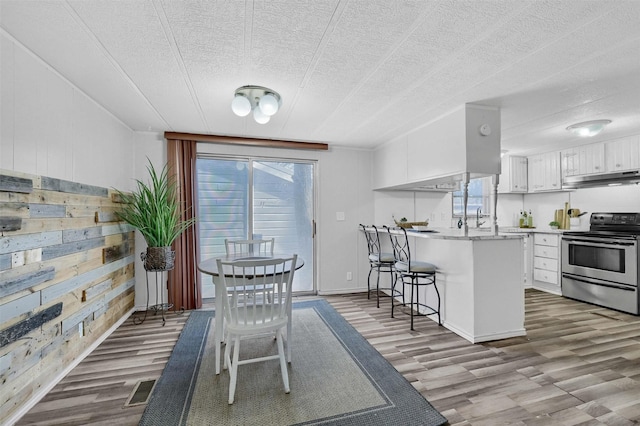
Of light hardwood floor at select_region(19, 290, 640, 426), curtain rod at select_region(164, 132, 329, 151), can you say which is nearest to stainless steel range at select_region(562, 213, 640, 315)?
light hardwood floor at select_region(19, 290, 640, 426)

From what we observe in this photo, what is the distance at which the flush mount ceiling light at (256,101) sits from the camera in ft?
7.95

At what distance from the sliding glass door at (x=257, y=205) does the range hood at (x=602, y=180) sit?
13.1 feet

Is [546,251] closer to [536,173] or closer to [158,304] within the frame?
[536,173]

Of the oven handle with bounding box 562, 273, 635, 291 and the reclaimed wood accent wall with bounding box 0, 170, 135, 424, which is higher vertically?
the reclaimed wood accent wall with bounding box 0, 170, 135, 424

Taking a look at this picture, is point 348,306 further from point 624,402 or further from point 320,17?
point 320,17

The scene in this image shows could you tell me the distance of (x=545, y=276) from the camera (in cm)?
470

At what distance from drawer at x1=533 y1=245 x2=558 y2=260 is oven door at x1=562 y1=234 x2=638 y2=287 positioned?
6.9 inches

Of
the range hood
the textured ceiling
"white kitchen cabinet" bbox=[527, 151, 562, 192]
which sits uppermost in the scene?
the textured ceiling

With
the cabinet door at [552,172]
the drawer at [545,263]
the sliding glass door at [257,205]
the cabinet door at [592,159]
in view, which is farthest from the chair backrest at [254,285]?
the cabinet door at [552,172]

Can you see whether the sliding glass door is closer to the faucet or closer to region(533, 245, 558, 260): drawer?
the faucet

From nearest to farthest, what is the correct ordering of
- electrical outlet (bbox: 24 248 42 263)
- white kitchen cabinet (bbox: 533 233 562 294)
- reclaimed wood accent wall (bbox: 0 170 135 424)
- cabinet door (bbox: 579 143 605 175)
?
1. reclaimed wood accent wall (bbox: 0 170 135 424)
2. electrical outlet (bbox: 24 248 42 263)
3. cabinet door (bbox: 579 143 605 175)
4. white kitchen cabinet (bbox: 533 233 562 294)

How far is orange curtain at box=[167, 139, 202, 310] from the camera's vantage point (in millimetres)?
3838

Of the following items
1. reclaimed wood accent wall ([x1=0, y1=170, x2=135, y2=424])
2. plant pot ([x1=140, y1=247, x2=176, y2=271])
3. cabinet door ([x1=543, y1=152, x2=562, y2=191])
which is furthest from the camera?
cabinet door ([x1=543, y1=152, x2=562, y2=191])

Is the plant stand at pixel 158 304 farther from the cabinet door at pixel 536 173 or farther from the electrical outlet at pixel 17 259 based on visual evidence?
the cabinet door at pixel 536 173
